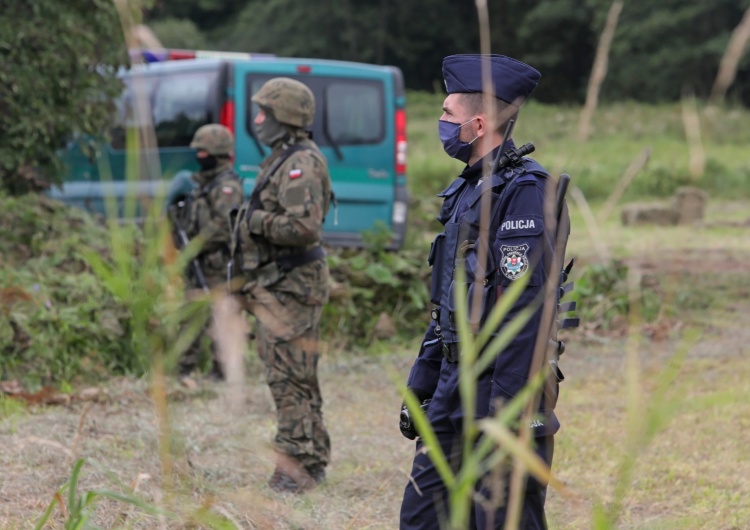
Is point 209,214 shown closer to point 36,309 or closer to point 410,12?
point 36,309

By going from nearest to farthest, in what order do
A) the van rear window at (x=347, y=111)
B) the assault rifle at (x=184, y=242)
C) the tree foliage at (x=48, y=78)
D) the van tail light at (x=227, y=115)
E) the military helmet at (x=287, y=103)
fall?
the military helmet at (x=287, y=103) → the assault rifle at (x=184, y=242) → the tree foliage at (x=48, y=78) → the van tail light at (x=227, y=115) → the van rear window at (x=347, y=111)

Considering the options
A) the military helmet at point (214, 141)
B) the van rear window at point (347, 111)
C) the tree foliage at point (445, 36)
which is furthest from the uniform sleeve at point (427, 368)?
the tree foliage at point (445, 36)

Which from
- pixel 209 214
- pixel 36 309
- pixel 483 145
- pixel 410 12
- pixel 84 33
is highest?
pixel 410 12

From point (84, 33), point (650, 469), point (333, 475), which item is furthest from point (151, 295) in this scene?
point (84, 33)

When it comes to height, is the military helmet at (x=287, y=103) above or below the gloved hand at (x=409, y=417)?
above

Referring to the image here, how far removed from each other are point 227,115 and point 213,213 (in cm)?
228

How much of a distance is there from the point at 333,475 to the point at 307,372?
0.61 metres

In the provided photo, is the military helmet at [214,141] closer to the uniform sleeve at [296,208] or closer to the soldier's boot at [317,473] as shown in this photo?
the uniform sleeve at [296,208]

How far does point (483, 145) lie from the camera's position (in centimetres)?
353

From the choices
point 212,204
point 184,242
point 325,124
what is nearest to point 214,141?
point 212,204

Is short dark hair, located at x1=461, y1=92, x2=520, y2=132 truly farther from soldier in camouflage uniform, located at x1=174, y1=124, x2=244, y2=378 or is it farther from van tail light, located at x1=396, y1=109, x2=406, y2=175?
van tail light, located at x1=396, y1=109, x2=406, y2=175

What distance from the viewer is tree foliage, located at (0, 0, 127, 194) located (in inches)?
345

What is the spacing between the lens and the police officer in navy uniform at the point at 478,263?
3188 millimetres

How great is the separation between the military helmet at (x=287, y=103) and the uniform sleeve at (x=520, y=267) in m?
2.40
